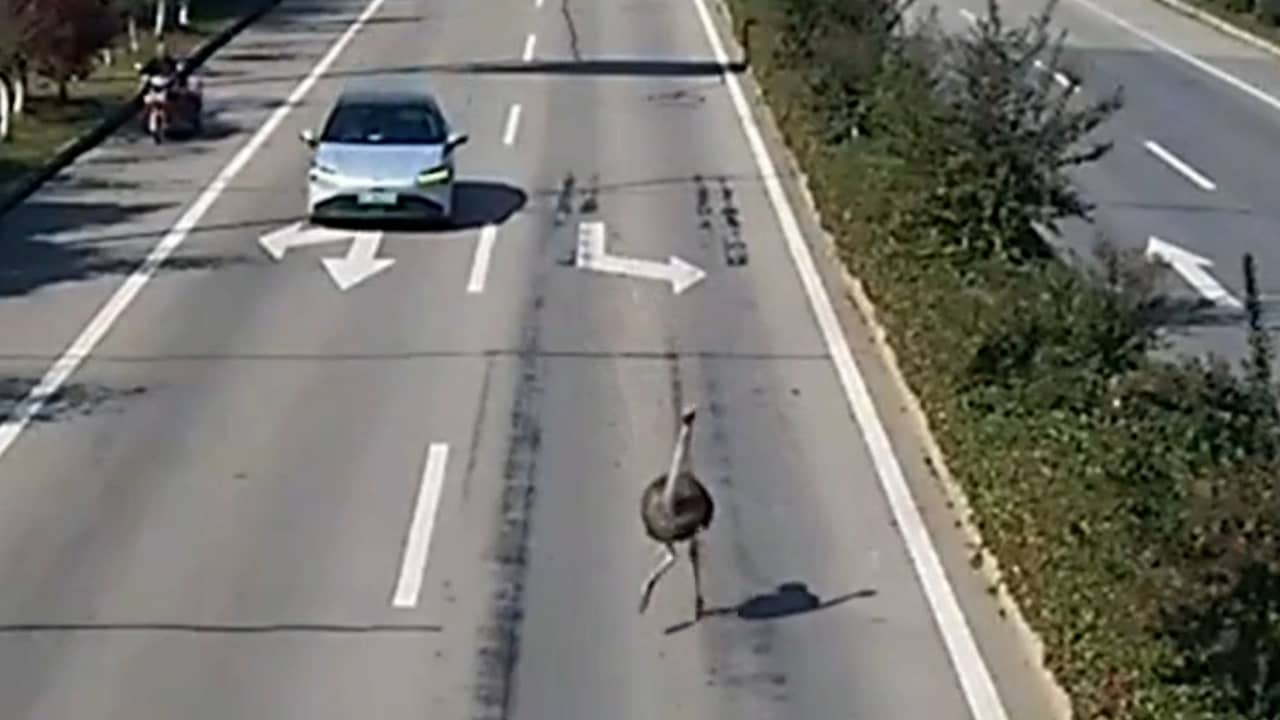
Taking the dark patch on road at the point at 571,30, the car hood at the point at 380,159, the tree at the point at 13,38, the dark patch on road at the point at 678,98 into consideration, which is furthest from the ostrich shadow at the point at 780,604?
the dark patch on road at the point at 571,30

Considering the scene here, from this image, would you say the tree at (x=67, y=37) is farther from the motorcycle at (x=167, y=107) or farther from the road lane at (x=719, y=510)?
the road lane at (x=719, y=510)

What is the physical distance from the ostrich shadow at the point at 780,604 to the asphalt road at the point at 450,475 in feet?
0.14

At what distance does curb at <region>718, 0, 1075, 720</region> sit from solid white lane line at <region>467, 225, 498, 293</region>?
139 inches

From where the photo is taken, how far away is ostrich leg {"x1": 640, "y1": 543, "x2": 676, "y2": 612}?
1828 centimetres

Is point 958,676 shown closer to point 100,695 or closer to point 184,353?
point 100,695

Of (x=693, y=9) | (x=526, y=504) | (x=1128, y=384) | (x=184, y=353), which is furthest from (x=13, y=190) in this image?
(x=693, y=9)

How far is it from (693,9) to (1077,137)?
125 ft

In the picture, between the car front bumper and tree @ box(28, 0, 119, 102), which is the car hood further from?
tree @ box(28, 0, 119, 102)

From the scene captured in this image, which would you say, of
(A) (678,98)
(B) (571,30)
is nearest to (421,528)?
(A) (678,98)

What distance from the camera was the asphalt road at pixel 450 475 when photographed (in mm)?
16906

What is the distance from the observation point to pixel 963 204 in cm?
2552

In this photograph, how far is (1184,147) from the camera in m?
43.7

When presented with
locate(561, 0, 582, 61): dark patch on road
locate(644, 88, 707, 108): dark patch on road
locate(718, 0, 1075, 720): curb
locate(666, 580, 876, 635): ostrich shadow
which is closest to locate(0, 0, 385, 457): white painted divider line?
locate(644, 88, 707, 108): dark patch on road

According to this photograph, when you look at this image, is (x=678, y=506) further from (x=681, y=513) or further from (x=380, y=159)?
(x=380, y=159)
